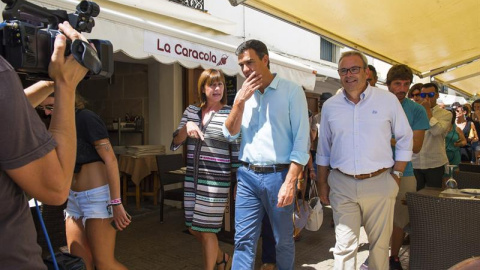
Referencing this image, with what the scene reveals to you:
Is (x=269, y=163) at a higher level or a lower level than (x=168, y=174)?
higher

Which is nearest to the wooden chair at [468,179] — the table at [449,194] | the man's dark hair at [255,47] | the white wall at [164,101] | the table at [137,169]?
the table at [449,194]

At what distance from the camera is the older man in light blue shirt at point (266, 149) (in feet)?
8.90

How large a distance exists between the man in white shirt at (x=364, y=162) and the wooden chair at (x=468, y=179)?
135cm

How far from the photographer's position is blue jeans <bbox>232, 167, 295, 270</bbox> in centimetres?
274

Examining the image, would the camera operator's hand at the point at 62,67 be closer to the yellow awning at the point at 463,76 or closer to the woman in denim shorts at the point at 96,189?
the woman in denim shorts at the point at 96,189

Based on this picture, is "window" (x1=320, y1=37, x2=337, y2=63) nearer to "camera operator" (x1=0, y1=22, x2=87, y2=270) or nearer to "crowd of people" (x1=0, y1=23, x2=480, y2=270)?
"crowd of people" (x1=0, y1=23, x2=480, y2=270)

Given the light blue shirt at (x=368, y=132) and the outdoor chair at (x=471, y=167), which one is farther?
the outdoor chair at (x=471, y=167)

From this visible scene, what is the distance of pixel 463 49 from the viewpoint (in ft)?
21.0

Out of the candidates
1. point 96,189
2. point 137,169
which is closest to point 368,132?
point 96,189

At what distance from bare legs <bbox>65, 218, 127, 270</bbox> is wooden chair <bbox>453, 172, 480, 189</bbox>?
3386 millimetres

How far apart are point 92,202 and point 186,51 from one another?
197 cm

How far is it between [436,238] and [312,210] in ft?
3.06

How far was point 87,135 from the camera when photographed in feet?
8.02

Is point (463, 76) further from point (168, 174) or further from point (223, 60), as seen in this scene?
point (168, 174)
